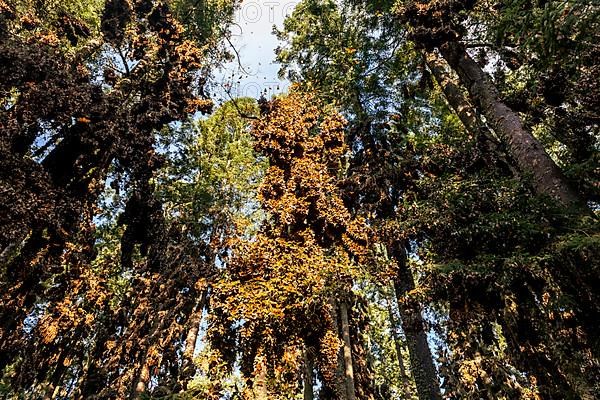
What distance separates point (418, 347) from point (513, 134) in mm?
5461

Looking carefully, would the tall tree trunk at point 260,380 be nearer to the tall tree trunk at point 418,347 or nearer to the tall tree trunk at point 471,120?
the tall tree trunk at point 418,347

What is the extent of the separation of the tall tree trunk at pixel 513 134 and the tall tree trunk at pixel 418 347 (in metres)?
3.51

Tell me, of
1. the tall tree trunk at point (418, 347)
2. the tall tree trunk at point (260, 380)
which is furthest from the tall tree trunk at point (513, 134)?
the tall tree trunk at point (260, 380)

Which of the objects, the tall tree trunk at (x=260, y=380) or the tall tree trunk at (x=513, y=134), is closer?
the tall tree trunk at (x=513, y=134)

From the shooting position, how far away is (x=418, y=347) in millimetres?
9875

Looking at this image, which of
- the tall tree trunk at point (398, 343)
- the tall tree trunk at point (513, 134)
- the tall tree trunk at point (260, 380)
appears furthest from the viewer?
the tall tree trunk at point (398, 343)

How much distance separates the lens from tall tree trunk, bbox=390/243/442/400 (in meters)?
9.13

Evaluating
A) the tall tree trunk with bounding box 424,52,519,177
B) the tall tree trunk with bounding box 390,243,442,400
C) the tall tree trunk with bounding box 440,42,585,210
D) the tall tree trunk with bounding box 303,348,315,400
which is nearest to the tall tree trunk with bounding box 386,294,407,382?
the tall tree trunk with bounding box 303,348,315,400

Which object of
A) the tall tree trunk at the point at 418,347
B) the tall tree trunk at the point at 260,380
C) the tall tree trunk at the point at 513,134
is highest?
the tall tree trunk at the point at 513,134

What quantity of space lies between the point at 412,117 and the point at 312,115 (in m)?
4.80

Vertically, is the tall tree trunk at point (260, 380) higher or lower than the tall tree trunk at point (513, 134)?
lower

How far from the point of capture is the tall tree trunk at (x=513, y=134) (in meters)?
6.81

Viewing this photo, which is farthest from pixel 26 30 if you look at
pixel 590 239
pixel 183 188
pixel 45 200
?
pixel 590 239

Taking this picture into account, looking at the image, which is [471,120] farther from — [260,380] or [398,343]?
[398,343]
